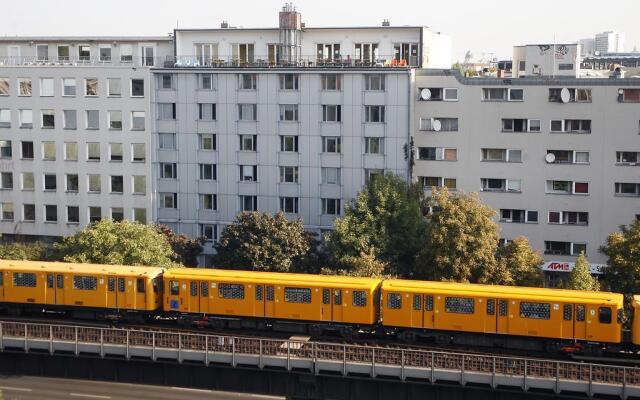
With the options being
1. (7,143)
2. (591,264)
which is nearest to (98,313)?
(7,143)

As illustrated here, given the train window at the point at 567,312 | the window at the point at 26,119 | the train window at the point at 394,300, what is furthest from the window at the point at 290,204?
the train window at the point at 567,312

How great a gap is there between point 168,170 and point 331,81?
45.5 feet

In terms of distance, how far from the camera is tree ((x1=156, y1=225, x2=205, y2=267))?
2304 inches

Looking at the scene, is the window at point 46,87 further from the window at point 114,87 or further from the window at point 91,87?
the window at point 114,87

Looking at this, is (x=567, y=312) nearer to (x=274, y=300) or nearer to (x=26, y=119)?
(x=274, y=300)

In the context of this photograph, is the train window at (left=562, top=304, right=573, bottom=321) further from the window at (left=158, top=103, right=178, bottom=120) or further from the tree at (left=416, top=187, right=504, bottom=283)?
the window at (left=158, top=103, right=178, bottom=120)

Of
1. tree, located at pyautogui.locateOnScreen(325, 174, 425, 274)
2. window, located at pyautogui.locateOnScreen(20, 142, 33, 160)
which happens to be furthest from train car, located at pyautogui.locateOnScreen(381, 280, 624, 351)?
window, located at pyautogui.locateOnScreen(20, 142, 33, 160)

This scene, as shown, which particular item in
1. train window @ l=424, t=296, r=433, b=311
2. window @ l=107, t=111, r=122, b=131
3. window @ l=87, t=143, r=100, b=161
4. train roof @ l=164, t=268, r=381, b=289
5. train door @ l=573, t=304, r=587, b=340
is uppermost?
window @ l=107, t=111, r=122, b=131

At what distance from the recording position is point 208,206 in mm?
66062

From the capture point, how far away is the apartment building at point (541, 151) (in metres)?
60.5

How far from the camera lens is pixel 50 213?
2721 inches

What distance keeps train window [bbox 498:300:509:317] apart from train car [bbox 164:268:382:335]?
18.0 feet

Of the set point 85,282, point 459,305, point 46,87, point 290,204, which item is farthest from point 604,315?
point 46,87

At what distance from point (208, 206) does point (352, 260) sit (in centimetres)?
1777
